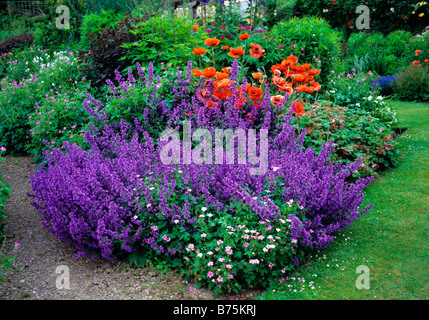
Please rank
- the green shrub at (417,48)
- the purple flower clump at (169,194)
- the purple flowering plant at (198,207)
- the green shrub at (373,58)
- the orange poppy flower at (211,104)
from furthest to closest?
the green shrub at (373,58) < the green shrub at (417,48) < the orange poppy flower at (211,104) < the purple flower clump at (169,194) < the purple flowering plant at (198,207)

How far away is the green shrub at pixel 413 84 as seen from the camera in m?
8.10

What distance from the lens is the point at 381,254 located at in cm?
313

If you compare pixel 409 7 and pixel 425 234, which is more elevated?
pixel 409 7

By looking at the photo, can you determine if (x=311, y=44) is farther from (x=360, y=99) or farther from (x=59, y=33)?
(x=59, y=33)

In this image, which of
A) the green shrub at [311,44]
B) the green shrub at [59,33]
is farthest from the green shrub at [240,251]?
the green shrub at [59,33]

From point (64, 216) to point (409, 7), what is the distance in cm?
1289

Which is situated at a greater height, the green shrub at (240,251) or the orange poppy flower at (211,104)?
the orange poppy flower at (211,104)

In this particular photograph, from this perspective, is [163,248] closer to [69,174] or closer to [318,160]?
[69,174]

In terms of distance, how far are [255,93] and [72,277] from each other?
2683 mm

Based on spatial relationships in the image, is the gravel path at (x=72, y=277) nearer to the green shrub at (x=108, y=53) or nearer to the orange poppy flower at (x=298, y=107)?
the orange poppy flower at (x=298, y=107)

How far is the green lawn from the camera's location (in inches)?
107

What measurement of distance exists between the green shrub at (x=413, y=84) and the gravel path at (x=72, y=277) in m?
7.31

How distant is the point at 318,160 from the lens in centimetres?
345

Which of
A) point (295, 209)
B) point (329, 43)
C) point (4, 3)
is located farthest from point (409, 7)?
point (4, 3)
